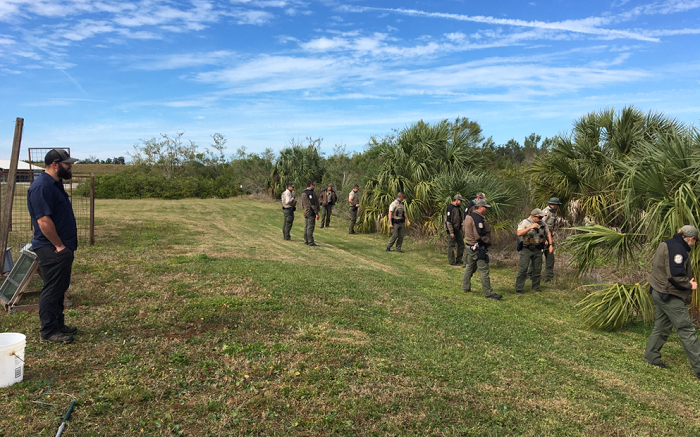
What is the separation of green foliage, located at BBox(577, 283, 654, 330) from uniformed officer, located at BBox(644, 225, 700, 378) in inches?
41.1

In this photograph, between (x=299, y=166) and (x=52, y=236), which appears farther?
(x=299, y=166)

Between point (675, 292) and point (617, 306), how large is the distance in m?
1.43

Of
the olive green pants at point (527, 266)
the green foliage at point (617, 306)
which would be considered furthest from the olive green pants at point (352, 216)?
the green foliage at point (617, 306)

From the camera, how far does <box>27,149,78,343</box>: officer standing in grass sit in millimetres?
4773

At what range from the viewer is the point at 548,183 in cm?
1214

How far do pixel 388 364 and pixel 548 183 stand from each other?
356 inches

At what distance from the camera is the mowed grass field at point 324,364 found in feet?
12.6

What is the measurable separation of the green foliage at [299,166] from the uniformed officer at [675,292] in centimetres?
2572

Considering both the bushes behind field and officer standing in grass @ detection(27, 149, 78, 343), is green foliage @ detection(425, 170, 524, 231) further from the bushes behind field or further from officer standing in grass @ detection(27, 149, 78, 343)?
the bushes behind field

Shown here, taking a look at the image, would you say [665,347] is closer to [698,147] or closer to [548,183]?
[698,147]

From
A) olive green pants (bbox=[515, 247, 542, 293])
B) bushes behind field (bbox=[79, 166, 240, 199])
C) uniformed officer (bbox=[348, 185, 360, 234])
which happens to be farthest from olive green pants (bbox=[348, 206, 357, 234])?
bushes behind field (bbox=[79, 166, 240, 199])

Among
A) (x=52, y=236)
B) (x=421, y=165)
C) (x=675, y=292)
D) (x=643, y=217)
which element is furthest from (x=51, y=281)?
(x=421, y=165)

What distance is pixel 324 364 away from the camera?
4.88m

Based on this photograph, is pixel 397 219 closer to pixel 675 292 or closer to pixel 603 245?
pixel 603 245
